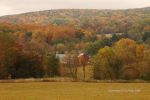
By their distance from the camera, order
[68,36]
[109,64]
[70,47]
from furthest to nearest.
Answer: [68,36] → [70,47] → [109,64]

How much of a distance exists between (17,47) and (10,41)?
69.1 inches

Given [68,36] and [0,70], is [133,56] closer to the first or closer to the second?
[0,70]

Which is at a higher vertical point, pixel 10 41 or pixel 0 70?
pixel 10 41


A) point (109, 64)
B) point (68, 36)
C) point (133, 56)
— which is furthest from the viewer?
point (68, 36)

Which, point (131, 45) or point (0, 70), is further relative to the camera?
point (131, 45)
